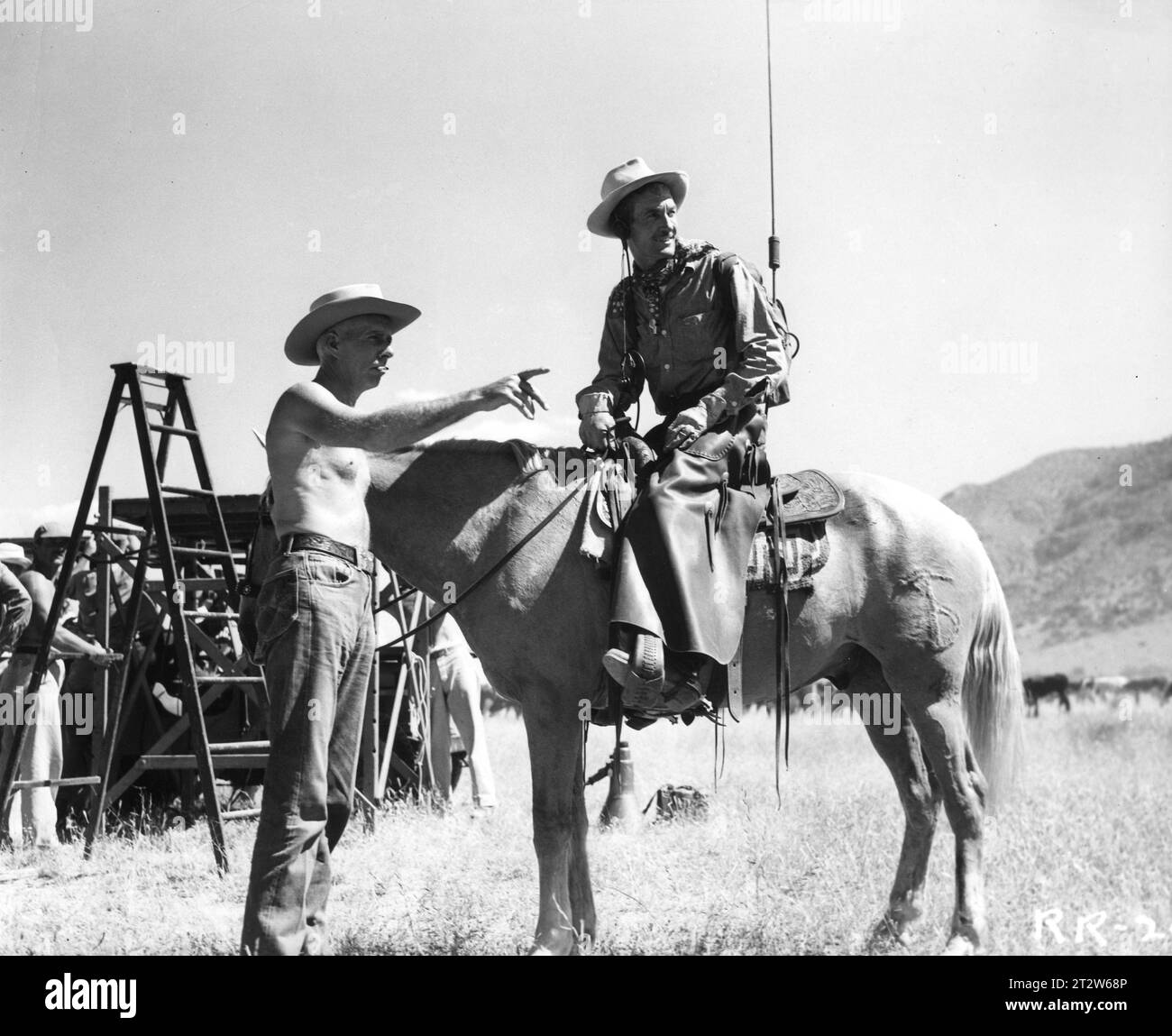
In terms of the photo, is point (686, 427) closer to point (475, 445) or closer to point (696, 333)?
point (696, 333)

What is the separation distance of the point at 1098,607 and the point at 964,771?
4293cm

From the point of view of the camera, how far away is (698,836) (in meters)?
8.15

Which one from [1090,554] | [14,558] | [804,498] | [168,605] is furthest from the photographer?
[1090,554]

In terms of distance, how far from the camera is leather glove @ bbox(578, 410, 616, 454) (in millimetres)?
5715

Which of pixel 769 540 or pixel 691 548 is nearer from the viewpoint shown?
pixel 691 548

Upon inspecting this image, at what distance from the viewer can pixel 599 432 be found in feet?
18.7

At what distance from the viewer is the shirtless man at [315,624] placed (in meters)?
4.68

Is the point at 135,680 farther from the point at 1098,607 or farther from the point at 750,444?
the point at 1098,607

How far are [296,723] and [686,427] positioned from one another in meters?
2.19

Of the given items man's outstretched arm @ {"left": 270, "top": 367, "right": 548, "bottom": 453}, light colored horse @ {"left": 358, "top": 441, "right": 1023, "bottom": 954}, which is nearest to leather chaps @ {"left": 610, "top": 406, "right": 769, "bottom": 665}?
light colored horse @ {"left": 358, "top": 441, "right": 1023, "bottom": 954}

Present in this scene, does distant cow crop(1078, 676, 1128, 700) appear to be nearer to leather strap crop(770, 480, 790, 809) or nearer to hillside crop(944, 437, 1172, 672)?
hillside crop(944, 437, 1172, 672)

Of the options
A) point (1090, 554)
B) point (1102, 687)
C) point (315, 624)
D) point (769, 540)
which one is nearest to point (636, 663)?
point (769, 540)

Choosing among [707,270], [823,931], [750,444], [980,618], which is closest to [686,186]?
[707,270]
